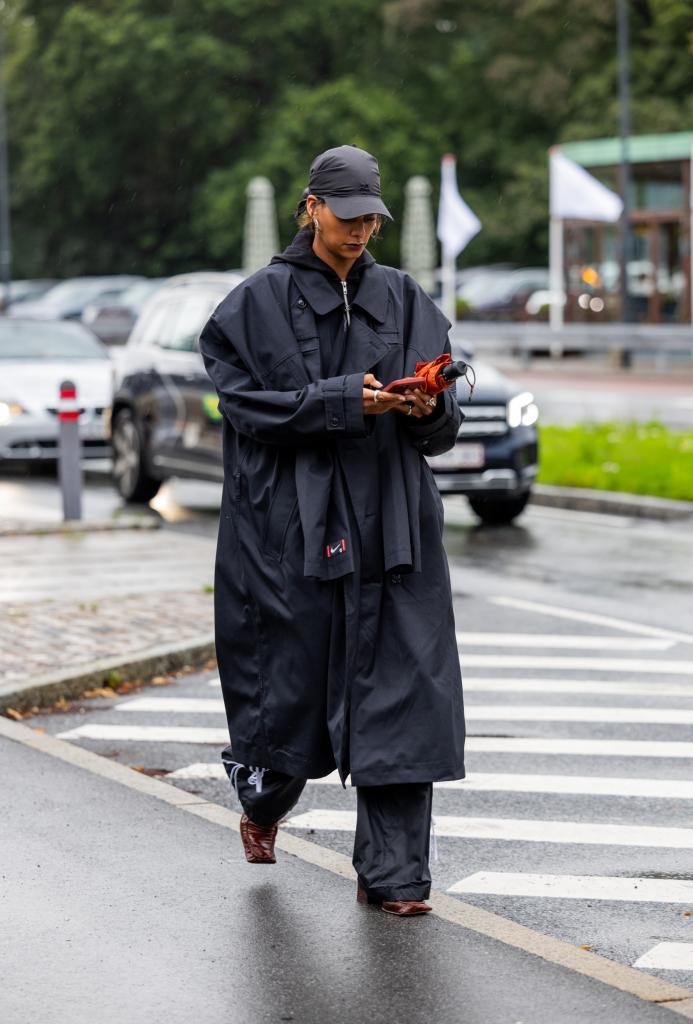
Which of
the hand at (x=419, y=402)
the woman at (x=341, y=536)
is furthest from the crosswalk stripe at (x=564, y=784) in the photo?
the hand at (x=419, y=402)

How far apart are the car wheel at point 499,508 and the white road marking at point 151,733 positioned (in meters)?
6.81

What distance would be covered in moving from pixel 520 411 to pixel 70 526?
3232mm

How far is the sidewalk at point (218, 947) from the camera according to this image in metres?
4.17

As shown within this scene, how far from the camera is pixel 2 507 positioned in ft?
49.7

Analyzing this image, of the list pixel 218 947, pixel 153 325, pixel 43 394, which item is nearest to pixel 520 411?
pixel 153 325

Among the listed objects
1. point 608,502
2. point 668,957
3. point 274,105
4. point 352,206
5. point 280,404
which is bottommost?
point 608,502

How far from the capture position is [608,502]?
14930mm

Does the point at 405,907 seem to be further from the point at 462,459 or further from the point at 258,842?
the point at 462,459

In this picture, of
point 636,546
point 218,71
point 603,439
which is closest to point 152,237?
point 218,71

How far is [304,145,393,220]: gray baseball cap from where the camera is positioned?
15.5ft

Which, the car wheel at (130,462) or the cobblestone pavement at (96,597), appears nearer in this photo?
the cobblestone pavement at (96,597)

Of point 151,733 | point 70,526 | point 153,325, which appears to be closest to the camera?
point 151,733

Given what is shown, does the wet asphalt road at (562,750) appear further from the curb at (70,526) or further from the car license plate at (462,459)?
the curb at (70,526)

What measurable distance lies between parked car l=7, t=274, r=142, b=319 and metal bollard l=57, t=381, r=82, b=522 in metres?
36.1
